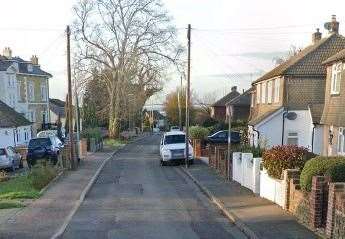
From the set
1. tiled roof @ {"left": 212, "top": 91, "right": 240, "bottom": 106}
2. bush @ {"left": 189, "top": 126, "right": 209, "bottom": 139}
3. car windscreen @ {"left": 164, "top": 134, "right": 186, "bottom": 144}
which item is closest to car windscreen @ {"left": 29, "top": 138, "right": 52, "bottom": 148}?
car windscreen @ {"left": 164, "top": 134, "right": 186, "bottom": 144}

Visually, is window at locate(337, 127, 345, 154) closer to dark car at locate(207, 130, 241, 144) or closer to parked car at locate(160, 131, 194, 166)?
parked car at locate(160, 131, 194, 166)

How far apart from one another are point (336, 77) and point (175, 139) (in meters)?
11.8

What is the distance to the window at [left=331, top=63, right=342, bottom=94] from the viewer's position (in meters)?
24.3

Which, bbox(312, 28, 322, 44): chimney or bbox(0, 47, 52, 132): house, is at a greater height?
bbox(312, 28, 322, 44): chimney

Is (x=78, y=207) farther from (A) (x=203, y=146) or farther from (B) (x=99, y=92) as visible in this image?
(B) (x=99, y=92)

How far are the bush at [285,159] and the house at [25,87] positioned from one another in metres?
43.7

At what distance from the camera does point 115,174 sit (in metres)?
26.2

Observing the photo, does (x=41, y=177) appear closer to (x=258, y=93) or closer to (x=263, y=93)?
(x=263, y=93)

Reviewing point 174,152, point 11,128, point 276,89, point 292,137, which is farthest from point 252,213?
point 11,128

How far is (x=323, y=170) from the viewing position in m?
11.6

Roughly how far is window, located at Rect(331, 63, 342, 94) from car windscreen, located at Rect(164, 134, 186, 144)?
10860 millimetres

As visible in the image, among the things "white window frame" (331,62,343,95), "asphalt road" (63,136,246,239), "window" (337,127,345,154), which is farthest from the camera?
"white window frame" (331,62,343,95)

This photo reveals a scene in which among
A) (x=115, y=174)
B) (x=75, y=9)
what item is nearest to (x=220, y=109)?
(x=75, y=9)

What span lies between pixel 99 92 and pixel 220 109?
21391 mm
